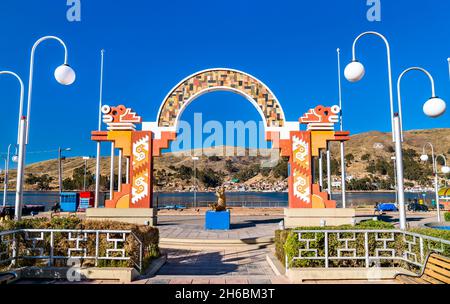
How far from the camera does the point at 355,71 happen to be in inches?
334

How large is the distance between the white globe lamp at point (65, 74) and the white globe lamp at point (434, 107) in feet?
31.0

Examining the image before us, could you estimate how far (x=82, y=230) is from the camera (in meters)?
7.23

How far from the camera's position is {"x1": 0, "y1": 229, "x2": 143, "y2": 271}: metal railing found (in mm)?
7164

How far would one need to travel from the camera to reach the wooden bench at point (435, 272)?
16.0 feet

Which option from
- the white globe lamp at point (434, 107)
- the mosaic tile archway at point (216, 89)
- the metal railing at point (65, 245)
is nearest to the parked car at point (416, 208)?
the mosaic tile archway at point (216, 89)

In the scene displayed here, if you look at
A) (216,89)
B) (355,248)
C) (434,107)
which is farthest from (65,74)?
(434,107)

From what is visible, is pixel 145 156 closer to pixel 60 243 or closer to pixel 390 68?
pixel 60 243

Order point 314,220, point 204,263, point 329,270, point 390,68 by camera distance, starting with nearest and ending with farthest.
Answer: point 329,270
point 390,68
point 204,263
point 314,220

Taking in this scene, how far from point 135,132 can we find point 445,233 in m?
13.2

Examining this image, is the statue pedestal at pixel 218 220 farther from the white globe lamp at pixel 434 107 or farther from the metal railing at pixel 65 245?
the white globe lamp at pixel 434 107

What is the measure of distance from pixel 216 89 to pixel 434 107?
1044 centimetres

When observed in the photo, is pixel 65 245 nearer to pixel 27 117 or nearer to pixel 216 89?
pixel 27 117

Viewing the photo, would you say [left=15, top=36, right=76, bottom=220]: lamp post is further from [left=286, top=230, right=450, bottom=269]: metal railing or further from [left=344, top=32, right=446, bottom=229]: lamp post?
[left=344, top=32, right=446, bottom=229]: lamp post
